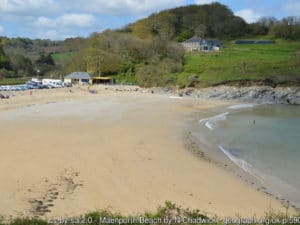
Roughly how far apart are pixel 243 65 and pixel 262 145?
5434 centimetres

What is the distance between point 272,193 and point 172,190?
3822mm

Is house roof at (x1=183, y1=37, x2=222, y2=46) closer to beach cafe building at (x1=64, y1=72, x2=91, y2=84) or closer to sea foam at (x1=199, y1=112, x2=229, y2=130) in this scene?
beach cafe building at (x1=64, y1=72, x2=91, y2=84)

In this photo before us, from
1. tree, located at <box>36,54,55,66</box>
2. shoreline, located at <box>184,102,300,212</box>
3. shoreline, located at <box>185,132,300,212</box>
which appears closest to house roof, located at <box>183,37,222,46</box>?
tree, located at <box>36,54,55,66</box>

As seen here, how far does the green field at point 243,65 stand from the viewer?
70.8 meters

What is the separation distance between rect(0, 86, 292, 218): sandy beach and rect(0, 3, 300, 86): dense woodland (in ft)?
158

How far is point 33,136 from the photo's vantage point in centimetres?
2361

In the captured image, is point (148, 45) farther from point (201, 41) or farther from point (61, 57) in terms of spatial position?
point (61, 57)

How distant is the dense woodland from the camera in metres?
81.2

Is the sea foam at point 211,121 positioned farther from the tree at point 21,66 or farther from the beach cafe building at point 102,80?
the tree at point 21,66

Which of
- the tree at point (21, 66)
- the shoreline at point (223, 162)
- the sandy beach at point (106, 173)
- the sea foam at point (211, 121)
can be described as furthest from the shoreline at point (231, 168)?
the tree at point (21, 66)

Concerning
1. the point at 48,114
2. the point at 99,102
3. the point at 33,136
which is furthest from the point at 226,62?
the point at 33,136

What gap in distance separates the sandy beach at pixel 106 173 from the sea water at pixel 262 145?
1536 mm

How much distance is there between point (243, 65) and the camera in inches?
3071

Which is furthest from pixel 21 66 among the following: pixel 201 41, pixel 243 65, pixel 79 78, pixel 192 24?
pixel 192 24
